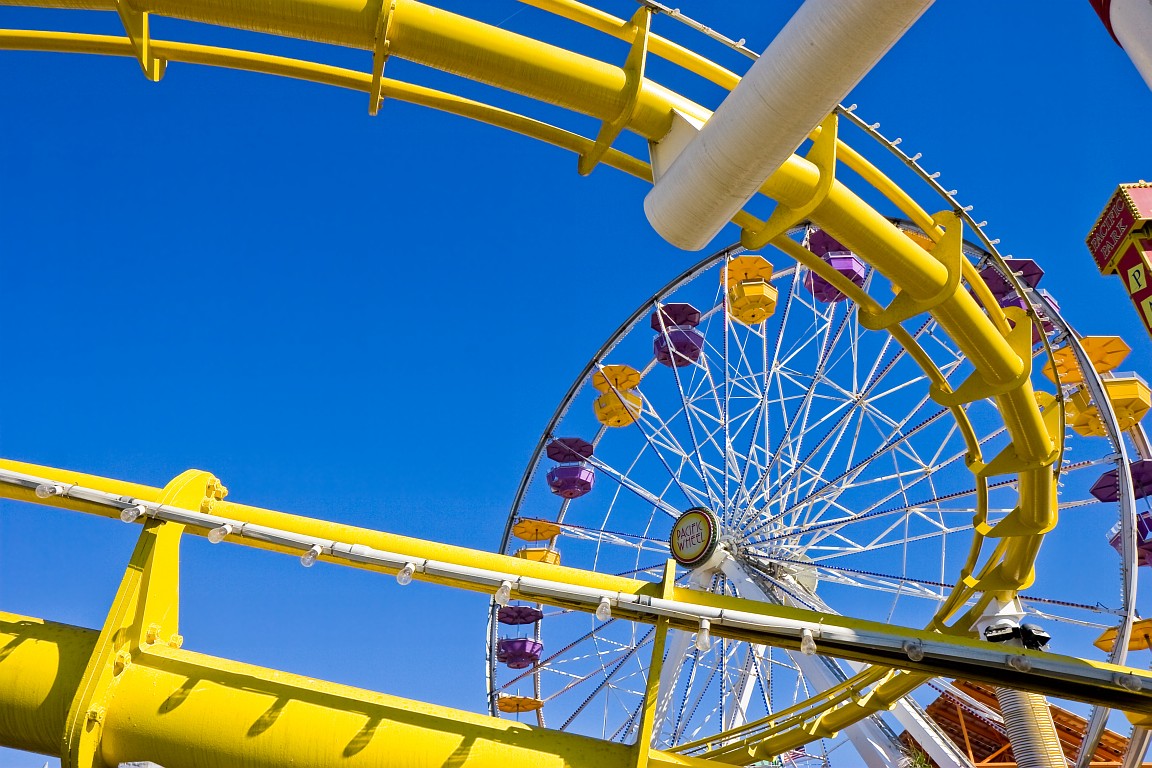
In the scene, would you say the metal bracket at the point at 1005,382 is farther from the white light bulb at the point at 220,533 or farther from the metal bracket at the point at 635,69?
the white light bulb at the point at 220,533

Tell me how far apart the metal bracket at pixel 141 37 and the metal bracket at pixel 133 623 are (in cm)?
233

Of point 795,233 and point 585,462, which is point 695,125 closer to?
point 795,233

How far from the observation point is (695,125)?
5332 millimetres

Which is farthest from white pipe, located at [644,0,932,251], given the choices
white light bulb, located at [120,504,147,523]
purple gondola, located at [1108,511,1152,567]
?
purple gondola, located at [1108,511,1152,567]

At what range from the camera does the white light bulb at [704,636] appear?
5078 millimetres

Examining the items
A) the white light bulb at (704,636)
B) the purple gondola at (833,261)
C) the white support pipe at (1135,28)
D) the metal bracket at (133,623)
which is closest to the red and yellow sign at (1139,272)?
the purple gondola at (833,261)

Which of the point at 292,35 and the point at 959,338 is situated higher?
the point at 292,35

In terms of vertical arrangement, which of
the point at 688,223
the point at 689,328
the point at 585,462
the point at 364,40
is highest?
the point at 689,328

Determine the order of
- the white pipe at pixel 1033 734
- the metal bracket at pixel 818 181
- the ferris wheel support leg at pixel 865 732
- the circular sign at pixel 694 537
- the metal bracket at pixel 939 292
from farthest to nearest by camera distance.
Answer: the circular sign at pixel 694 537, the ferris wheel support leg at pixel 865 732, the white pipe at pixel 1033 734, the metal bracket at pixel 939 292, the metal bracket at pixel 818 181

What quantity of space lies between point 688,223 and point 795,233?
12.0 m

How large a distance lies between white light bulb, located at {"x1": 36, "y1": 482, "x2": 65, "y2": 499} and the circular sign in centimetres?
994

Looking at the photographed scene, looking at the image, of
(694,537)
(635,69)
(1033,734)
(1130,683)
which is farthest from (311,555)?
(694,537)

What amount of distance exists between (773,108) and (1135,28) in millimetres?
3869

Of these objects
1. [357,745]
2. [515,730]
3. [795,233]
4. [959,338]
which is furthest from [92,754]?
[795,233]
